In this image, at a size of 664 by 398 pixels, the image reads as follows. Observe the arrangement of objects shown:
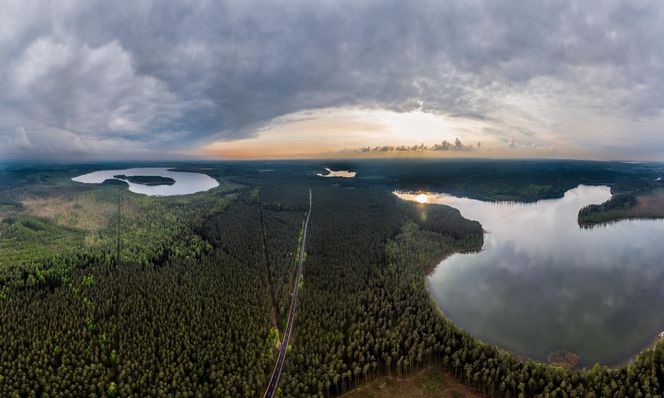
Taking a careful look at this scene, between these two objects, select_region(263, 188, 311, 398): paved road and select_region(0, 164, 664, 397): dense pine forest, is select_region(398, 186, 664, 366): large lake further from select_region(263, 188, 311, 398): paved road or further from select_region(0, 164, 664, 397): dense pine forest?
select_region(263, 188, 311, 398): paved road

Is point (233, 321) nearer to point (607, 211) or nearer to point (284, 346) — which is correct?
point (284, 346)

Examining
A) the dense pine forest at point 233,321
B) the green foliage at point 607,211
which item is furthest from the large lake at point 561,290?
the green foliage at point 607,211

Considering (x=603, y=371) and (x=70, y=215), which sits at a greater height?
(x=70, y=215)

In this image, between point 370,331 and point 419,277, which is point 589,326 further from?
point 370,331

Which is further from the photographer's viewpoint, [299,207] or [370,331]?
[299,207]

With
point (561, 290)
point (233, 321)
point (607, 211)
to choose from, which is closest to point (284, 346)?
point (233, 321)

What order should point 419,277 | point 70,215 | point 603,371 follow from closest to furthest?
point 603,371 < point 419,277 < point 70,215

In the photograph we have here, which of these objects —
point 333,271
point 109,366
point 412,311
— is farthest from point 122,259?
point 412,311
